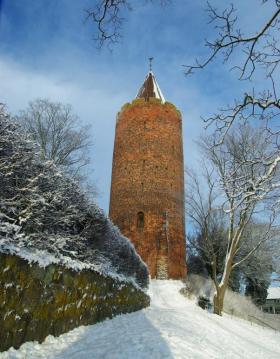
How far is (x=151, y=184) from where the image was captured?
20.4m

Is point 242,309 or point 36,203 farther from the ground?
point 36,203

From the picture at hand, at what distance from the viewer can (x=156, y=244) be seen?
64.8 feet

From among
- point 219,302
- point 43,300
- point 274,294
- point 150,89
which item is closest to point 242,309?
point 219,302

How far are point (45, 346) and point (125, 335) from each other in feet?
4.62

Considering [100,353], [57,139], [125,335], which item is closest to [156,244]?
[57,139]

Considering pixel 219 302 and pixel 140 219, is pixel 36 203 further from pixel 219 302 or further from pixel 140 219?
pixel 140 219

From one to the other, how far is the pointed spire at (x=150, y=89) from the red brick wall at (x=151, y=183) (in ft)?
4.54

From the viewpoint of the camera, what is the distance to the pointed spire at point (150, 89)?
23.7m

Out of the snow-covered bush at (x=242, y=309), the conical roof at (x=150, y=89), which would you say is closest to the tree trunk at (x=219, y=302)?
the snow-covered bush at (x=242, y=309)

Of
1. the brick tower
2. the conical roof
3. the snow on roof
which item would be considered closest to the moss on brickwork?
the brick tower

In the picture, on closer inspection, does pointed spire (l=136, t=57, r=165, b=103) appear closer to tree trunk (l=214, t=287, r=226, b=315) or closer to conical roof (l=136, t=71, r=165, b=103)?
conical roof (l=136, t=71, r=165, b=103)

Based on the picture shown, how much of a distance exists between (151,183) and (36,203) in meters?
15.8

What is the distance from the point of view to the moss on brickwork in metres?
Answer: 3.62

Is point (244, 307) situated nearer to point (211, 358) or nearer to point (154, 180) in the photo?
point (154, 180)
